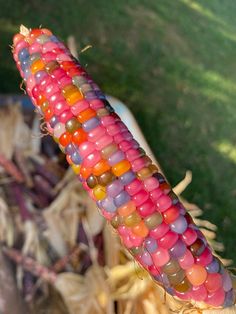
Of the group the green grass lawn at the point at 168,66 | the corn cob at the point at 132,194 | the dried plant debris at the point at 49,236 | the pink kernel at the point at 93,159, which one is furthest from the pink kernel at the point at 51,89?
the green grass lawn at the point at 168,66

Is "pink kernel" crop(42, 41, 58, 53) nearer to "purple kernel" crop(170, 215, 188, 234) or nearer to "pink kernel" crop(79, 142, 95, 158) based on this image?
"pink kernel" crop(79, 142, 95, 158)

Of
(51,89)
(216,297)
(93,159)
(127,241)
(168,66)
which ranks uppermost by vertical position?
(168,66)

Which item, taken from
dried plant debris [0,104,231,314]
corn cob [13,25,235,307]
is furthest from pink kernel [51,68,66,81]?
dried plant debris [0,104,231,314]

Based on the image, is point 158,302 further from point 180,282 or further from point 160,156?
point 160,156

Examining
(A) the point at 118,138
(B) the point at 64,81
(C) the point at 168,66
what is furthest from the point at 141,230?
(C) the point at 168,66

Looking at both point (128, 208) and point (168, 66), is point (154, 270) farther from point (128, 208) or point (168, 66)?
point (168, 66)

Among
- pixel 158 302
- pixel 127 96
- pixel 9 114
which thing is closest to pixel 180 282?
pixel 158 302
